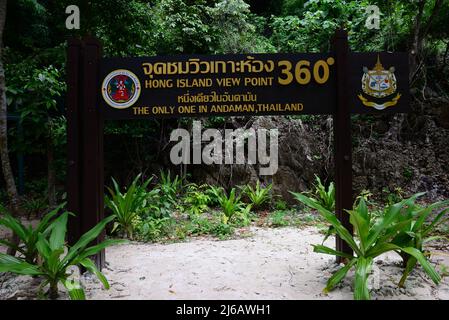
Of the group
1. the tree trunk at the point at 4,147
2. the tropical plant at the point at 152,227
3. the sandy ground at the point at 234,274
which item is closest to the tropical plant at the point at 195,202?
the tropical plant at the point at 152,227

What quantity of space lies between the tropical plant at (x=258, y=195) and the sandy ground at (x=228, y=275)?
2.80 meters

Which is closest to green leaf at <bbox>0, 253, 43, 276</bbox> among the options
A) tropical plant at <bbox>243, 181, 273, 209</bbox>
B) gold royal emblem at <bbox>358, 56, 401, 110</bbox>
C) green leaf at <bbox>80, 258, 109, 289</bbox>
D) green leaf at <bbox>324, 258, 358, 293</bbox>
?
green leaf at <bbox>80, 258, 109, 289</bbox>

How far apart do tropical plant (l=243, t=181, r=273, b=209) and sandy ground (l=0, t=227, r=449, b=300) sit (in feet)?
9.20

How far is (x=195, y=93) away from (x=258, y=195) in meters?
4.51

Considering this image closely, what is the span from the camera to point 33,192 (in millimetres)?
11008

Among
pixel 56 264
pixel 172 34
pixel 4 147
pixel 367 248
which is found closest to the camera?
pixel 56 264

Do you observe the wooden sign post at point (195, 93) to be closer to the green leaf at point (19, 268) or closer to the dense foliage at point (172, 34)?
the green leaf at point (19, 268)

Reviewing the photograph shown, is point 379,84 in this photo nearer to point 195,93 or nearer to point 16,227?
point 195,93

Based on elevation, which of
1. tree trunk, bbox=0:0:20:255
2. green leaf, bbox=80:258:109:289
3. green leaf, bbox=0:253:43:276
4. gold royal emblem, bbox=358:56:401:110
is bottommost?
green leaf, bbox=80:258:109:289

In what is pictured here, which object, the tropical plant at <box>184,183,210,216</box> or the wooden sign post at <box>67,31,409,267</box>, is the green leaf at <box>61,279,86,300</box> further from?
the tropical plant at <box>184,183,210,216</box>

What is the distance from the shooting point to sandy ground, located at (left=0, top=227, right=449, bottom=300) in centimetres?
326

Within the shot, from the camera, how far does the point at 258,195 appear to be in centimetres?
810

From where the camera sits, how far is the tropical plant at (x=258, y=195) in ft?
26.6

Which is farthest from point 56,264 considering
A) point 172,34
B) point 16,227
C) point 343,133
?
point 172,34
